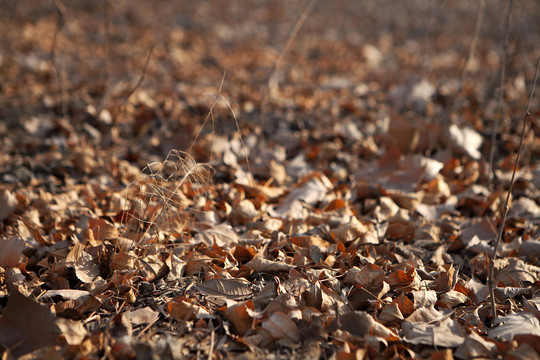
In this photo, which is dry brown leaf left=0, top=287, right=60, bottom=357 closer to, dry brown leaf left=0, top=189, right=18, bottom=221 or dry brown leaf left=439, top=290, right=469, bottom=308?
dry brown leaf left=0, top=189, right=18, bottom=221

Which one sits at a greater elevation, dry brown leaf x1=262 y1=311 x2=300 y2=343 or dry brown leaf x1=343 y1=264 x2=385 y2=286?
dry brown leaf x1=343 y1=264 x2=385 y2=286

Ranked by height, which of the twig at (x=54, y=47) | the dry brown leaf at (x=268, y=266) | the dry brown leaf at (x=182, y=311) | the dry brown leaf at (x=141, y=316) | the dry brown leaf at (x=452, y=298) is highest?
the twig at (x=54, y=47)

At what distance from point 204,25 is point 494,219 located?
17.6 ft

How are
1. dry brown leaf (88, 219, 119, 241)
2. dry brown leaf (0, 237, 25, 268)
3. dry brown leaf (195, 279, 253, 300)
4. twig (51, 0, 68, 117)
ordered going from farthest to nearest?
twig (51, 0, 68, 117)
dry brown leaf (88, 219, 119, 241)
dry brown leaf (0, 237, 25, 268)
dry brown leaf (195, 279, 253, 300)

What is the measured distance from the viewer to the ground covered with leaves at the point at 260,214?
1480 millimetres

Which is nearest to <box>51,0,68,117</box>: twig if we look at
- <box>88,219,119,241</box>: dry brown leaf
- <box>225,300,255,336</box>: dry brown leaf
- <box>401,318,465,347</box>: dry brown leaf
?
<box>88,219,119,241</box>: dry brown leaf

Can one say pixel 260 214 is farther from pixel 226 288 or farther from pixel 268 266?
pixel 226 288

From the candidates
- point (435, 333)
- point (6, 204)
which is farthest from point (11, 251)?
point (435, 333)

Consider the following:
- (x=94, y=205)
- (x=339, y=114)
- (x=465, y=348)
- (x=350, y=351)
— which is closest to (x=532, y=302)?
(x=465, y=348)

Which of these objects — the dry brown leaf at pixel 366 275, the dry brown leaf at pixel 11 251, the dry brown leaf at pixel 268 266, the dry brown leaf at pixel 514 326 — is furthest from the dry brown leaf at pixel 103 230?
the dry brown leaf at pixel 514 326

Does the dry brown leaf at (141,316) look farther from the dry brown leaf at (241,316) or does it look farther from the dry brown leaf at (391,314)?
the dry brown leaf at (391,314)

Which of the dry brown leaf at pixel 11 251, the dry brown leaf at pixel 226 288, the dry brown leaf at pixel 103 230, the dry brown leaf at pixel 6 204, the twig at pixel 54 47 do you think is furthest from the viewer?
the twig at pixel 54 47

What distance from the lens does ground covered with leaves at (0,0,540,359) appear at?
4.86ft

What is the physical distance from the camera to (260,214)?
7.42ft
